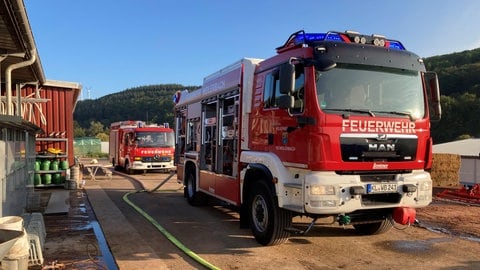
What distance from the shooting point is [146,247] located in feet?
22.9

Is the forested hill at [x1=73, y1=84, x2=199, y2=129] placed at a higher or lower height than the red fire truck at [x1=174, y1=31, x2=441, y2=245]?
higher

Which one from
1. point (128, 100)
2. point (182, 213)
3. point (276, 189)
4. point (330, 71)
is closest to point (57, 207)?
point (182, 213)

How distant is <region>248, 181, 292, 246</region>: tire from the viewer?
22.2 ft

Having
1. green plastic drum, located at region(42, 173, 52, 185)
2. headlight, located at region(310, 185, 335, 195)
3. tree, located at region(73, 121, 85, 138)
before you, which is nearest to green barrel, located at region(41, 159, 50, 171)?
green plastic drum, located at region(42, 173, 52, 185)

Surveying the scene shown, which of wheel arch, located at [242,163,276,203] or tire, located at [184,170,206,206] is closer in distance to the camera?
wheel arch, located at [242,163,276,203]

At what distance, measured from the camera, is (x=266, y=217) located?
702 centimetres

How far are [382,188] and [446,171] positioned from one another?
1580 centimetres

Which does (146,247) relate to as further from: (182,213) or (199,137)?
(199,137)

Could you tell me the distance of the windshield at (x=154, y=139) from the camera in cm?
2388

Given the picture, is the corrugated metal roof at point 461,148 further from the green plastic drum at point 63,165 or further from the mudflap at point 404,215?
the mudflap at point 404,215

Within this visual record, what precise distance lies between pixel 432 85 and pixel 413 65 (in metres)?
0.52

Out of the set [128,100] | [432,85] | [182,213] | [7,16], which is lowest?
[182,213]

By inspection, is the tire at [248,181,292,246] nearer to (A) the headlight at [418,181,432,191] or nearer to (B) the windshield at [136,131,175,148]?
(A) the headlight at [418,181,432,191]

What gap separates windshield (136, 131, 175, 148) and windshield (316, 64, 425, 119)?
1867 centimetres
